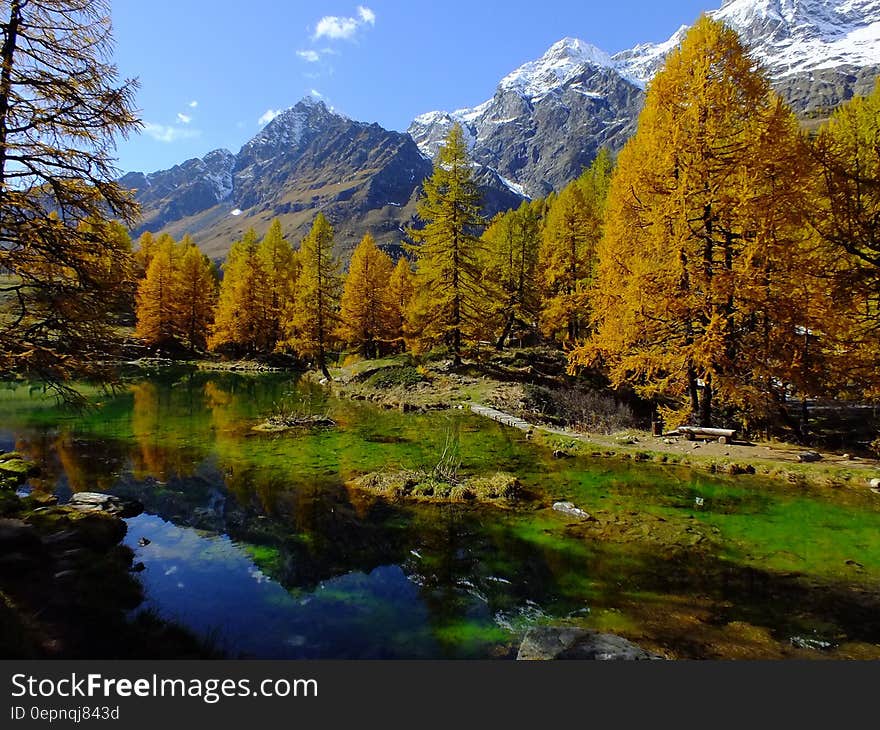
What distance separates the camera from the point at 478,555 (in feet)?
29.6

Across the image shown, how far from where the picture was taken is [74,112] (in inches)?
388

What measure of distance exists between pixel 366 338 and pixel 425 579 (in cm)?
4078

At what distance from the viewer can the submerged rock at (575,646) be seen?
537 centimetres

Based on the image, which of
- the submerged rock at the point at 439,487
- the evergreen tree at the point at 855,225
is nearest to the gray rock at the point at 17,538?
the submerged rock at the point at 439,487

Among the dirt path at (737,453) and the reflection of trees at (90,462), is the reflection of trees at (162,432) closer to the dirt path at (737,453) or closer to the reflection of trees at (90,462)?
the reflection of trees at (90,462)

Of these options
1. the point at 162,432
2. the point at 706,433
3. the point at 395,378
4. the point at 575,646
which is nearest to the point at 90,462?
the point at 162,432

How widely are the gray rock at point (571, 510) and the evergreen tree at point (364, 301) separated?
3587cm

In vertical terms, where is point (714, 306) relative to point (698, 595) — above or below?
above

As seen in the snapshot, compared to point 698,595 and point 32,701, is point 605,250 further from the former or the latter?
point 32,701

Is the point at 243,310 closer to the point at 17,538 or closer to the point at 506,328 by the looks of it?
the point at 506,328

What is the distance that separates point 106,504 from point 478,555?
8295 millimetres

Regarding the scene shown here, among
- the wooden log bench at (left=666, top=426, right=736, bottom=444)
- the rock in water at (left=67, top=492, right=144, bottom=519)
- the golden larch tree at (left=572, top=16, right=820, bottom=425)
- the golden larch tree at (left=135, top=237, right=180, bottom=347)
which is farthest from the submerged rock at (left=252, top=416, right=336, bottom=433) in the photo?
the golden larch tree at (left=135, top=237, right=180, bottom=347)

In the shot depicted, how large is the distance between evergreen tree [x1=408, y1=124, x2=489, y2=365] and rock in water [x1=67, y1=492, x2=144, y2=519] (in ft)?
79.2

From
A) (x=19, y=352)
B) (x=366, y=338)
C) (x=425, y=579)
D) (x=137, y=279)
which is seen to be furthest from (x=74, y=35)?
(x=366, y=338)
